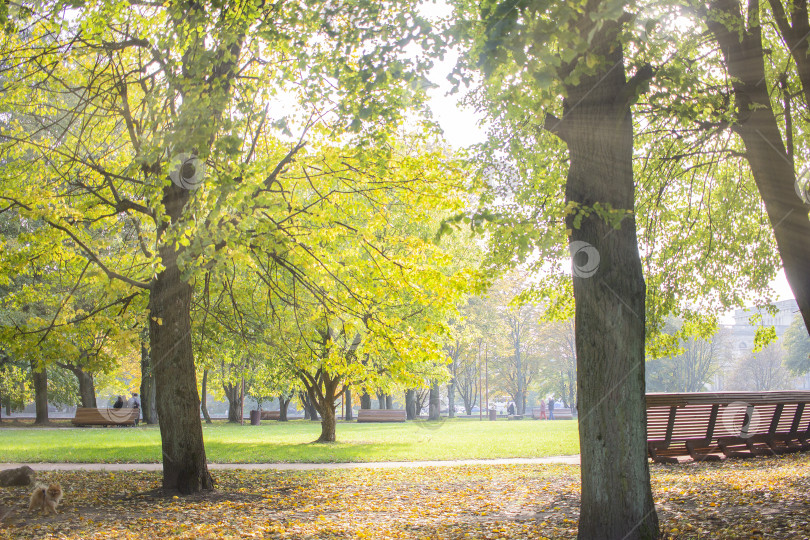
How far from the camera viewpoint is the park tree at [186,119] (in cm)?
626

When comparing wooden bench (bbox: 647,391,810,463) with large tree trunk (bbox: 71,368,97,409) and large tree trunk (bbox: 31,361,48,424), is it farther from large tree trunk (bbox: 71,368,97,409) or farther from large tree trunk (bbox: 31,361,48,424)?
large tree trunk (bbox: 71,368,97,409)

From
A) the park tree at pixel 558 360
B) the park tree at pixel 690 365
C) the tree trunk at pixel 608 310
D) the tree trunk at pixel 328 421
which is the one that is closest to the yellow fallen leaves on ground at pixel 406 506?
the tree trunk at pixel 608 310

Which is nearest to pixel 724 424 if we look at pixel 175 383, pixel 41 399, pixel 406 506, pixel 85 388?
pixel 406 506

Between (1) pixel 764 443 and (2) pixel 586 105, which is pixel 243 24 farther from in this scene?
(1) pixel 764 443

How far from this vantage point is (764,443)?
1216 centimetres

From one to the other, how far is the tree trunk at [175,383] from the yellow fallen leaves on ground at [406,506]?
0.39 meters

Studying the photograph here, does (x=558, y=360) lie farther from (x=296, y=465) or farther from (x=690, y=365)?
(x=296, y=465)

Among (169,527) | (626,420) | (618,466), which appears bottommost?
(169,527)

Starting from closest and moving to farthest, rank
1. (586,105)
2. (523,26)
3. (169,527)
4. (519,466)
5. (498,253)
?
(523,26), (586,105), (169,527), (498,253), (519,466)

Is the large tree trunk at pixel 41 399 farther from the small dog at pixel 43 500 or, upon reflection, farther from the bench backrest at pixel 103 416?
the small dog at pixel 43 500

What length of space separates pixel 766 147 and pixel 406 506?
6369mm

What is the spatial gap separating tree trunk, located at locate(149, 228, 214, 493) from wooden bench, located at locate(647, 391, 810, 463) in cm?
705

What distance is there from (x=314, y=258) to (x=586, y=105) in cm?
553

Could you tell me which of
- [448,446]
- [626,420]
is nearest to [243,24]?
[626,420]
